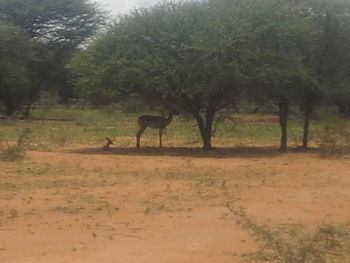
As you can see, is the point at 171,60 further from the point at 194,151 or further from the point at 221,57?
the point at 194,151

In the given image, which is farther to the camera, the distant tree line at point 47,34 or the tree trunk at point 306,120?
the distant tree line at point 47,34

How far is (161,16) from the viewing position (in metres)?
24.3

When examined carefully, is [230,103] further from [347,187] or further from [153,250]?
[153,250]

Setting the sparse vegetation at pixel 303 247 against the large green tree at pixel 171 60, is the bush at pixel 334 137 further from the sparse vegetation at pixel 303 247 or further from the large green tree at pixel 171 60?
→ the sparse vegetation at pixel 303 247

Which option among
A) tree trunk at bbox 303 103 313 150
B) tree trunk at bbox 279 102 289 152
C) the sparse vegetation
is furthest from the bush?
the sparse vegetation

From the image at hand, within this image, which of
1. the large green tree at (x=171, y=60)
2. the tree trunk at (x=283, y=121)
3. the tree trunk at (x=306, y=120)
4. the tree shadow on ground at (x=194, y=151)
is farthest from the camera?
the tree trunk at (x=306, y=120)

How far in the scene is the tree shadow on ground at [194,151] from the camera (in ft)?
74.9

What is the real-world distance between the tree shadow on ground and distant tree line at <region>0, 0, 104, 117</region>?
20.4 m

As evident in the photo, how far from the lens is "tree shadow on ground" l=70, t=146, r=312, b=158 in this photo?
2284 cm

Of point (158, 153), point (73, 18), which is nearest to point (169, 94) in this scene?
point (158, 153)

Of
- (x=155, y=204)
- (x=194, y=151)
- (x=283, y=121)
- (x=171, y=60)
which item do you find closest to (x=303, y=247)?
(x=155, y=204)

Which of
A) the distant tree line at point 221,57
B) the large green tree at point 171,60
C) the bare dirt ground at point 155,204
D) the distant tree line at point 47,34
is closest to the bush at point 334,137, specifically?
the distant tree line at point 221,57

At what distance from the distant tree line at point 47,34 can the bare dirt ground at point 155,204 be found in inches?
954

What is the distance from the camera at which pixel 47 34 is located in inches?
1836
